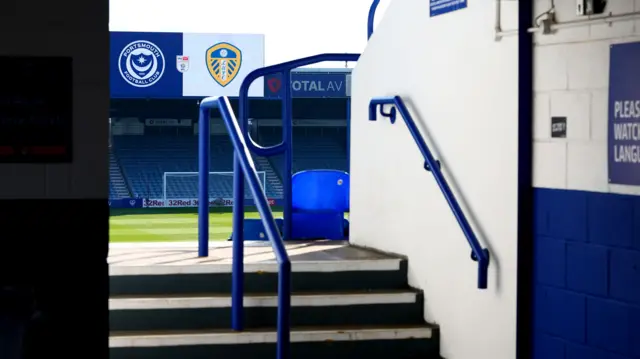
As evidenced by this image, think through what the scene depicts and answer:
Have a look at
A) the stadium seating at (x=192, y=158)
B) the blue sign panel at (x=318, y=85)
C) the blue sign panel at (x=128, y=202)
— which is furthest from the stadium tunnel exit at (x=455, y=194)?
the stadium seating at (x=192, y=158)

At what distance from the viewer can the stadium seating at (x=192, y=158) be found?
2717 cm

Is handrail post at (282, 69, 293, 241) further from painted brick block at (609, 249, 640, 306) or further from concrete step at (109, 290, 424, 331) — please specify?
painted brick block at (609, 249, 640, 306)

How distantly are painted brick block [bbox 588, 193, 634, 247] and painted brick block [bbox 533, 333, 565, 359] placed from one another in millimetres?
509

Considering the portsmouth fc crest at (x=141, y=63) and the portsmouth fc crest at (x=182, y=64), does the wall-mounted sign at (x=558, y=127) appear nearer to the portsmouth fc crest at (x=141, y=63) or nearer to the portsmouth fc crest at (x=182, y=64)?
the portsmouth fc crest at (x=141, y=63)

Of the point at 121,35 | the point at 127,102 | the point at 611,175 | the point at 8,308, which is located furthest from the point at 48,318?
the point at 127,102

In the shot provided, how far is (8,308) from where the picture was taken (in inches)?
98.2

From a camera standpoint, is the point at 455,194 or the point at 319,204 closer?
the point at 455,194

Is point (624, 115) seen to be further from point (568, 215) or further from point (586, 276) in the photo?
point (586, 276)

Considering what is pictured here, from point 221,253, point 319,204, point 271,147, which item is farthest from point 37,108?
point 319,204

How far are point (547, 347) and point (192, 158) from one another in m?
24.4

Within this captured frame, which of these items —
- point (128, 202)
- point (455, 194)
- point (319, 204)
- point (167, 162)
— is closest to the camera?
point (455, 194)

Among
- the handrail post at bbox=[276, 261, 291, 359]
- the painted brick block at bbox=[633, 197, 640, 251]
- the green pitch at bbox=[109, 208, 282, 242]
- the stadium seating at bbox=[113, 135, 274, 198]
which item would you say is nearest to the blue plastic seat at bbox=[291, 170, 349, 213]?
the handrail post at bbox=[276, 261, 291, 359]

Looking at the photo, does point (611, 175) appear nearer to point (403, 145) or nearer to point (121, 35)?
point (403, 145)

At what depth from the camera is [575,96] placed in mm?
4242
